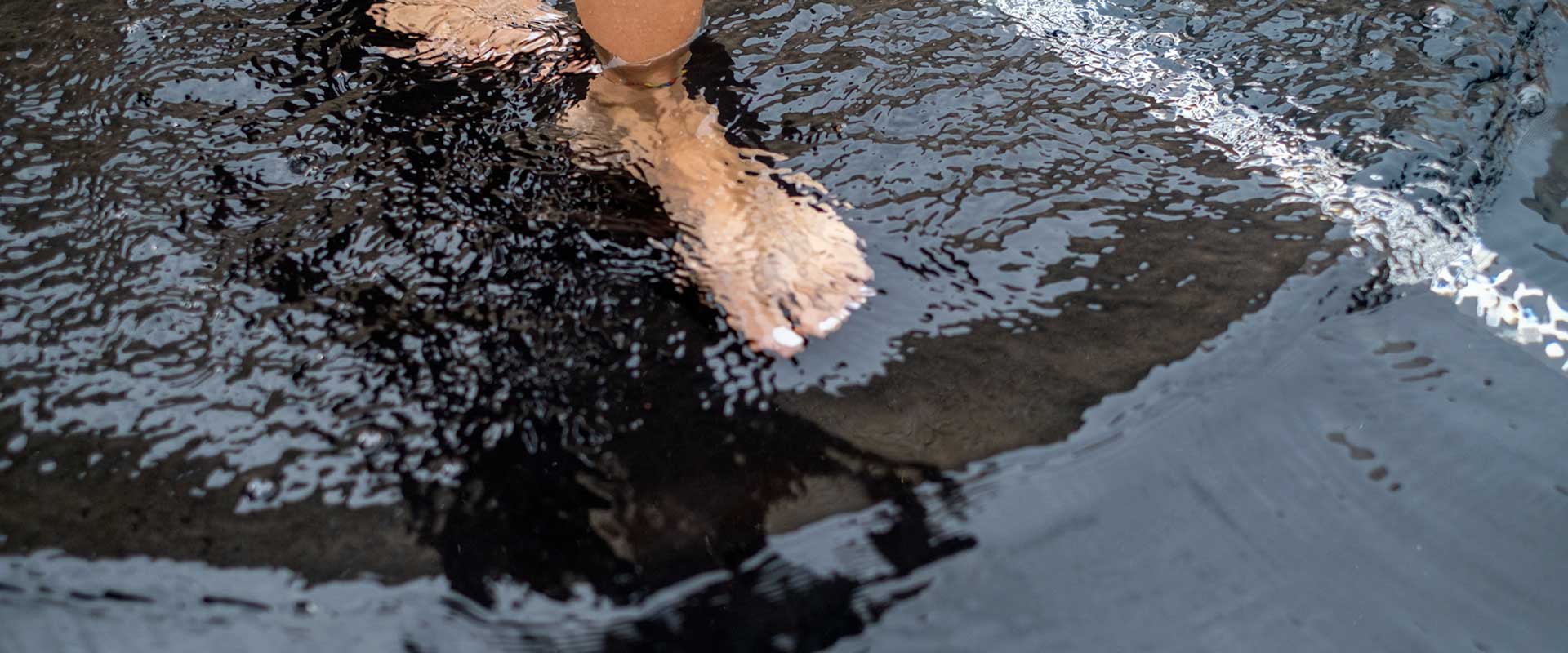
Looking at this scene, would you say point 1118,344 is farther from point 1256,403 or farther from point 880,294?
point 880,294

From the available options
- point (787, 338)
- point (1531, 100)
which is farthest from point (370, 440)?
point (1531, 100)

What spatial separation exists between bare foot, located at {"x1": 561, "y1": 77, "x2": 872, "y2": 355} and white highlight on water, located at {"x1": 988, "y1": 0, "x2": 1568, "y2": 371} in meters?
0.53

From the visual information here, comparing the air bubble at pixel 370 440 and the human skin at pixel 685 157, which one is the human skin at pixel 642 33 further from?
the air bubble at pixel 370 440

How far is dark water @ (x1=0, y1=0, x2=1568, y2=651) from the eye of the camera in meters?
0.88

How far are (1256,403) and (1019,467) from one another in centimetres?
27

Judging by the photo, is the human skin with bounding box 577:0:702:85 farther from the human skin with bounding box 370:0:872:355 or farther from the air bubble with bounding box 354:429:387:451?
the air bubble with bounding box 354:429:387:451

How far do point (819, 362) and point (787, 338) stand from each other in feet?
0.14

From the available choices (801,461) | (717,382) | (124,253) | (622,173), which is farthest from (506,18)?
(801,461)

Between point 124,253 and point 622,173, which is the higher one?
point 622,173

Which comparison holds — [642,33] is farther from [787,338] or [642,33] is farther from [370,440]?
[370,440]

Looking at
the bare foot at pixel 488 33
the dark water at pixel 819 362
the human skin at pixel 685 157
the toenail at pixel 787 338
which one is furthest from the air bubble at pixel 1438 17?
the bare foot at pixel 488 33

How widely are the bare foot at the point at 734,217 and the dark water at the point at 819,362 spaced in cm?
3

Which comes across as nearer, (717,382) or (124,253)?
(717,382)

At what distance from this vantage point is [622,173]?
1199 mm
